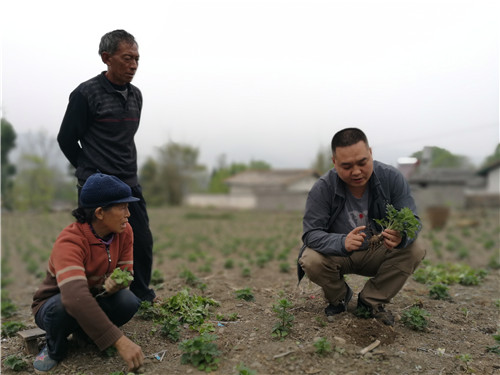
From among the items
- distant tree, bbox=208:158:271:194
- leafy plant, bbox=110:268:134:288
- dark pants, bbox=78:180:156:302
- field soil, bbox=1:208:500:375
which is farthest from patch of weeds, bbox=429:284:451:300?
distant tree, bbox=208:158:271:194

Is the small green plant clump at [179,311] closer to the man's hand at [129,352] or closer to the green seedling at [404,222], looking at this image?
the man's hand at [129,352]

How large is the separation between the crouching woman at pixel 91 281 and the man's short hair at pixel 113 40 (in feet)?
3.81

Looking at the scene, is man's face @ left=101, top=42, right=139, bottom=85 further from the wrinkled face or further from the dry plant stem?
the dry plant stem

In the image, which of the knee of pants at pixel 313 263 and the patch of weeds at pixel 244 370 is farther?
the knee of pants at pixel 313 263

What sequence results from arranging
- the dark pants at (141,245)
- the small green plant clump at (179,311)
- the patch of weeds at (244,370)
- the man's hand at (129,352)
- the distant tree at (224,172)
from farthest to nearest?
1. the distant tree at (224,172)
2. the dark pants at (141,245)
3. the small green plant clump at (179,311)
4. the man's hand at (129,352)
5. the patch of weeds at (244,370)

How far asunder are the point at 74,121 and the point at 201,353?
6.79ft

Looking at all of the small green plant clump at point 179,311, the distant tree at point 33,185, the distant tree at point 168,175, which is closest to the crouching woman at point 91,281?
the small green plant clump at point 179,311

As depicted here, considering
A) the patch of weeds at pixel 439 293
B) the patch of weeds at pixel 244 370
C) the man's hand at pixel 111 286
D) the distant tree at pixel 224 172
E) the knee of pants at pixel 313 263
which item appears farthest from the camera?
the distant tree at pixel 224 172

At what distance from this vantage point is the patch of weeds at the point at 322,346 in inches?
118

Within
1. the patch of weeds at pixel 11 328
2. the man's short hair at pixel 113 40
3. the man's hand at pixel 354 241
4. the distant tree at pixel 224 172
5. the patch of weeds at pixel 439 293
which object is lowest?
the distant tree at pixel 224 172

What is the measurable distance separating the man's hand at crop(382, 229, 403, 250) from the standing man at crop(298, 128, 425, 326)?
0.10 metres

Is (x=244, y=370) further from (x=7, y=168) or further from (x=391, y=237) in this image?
(x=7, y=168)

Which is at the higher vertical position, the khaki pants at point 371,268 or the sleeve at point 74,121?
the sleeve at point 74,121

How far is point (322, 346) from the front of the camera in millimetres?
3008
